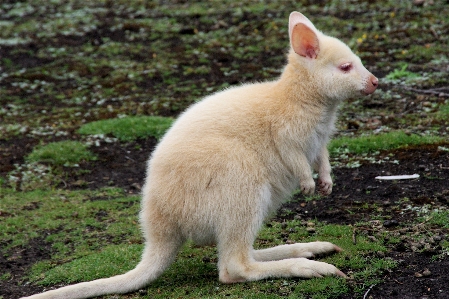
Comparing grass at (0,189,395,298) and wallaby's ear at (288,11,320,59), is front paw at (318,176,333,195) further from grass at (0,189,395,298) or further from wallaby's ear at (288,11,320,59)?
wallaby's ear at (288,11,320,59)

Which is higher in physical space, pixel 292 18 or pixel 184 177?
pixel 292 18

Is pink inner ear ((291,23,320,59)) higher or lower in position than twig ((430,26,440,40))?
higher

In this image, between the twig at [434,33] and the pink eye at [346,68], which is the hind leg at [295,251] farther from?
the twig at [434,33]

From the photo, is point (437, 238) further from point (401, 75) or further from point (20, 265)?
point (401, 75)

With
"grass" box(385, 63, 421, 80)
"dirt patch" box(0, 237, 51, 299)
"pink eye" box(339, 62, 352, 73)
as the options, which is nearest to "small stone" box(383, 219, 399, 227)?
"pink eye" box(339, 62, 352, 73)

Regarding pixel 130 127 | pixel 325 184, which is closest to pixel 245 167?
pixel 325 184

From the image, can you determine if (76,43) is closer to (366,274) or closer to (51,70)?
(51,70)

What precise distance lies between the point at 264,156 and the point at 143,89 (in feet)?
24.3

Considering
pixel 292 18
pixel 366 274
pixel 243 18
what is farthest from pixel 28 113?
pixel 366 274

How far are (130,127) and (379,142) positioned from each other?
12.7ft

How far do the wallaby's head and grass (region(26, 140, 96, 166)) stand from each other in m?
4.76

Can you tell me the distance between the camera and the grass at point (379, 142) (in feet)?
27.1

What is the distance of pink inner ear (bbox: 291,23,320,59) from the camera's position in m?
5.43

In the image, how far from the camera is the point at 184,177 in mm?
5070
